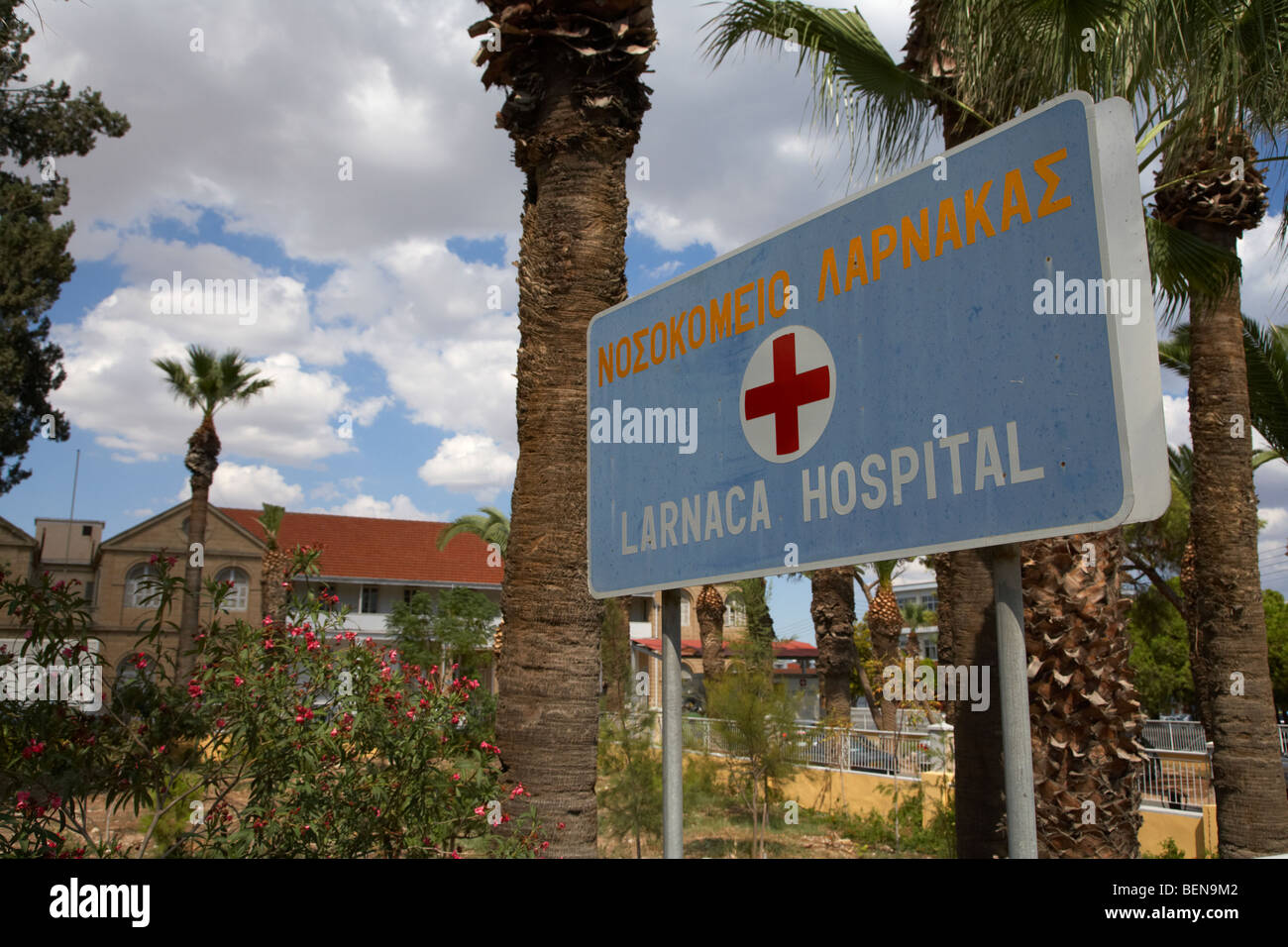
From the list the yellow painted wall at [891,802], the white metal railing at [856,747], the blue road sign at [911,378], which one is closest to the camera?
the blue road sign at [911,378]

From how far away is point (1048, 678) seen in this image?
6.21 metres

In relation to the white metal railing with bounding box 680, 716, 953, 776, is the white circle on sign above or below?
above

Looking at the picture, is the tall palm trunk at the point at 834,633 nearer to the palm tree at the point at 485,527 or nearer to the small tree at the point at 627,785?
the small tree at the point at 627,785

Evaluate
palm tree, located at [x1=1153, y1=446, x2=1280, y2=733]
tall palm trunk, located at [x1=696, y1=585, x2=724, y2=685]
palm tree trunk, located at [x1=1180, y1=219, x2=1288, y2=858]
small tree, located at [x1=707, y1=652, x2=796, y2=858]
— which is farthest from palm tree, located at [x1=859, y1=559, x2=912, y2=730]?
palm tree trunk, located at [x1=1180, y1=219, x2=1288, y2=858]

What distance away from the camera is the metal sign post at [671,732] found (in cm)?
197

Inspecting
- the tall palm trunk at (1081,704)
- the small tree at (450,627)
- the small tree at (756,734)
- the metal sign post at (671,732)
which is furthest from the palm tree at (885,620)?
the metal sign post at (671,732)

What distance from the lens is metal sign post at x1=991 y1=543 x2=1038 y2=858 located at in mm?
1347

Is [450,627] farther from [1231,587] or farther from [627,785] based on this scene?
[1231,587]

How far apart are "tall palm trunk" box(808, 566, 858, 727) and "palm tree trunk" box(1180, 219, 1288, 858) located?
12472 mm

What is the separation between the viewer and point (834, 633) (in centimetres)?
2152

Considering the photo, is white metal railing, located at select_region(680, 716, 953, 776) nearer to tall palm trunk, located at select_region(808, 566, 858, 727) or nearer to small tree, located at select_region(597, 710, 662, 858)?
small tree, located at select_region(597, 710, 662, 858)

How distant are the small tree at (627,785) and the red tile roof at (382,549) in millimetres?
25429
